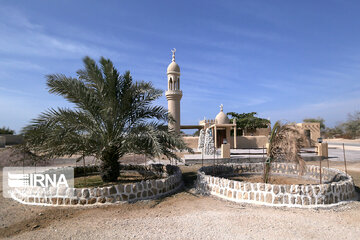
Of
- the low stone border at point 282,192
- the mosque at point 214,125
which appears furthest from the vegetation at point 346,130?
the low stone border at point 282,192

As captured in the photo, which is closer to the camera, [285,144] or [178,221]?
[178,221]

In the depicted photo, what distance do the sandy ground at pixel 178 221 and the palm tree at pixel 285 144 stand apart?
164cm

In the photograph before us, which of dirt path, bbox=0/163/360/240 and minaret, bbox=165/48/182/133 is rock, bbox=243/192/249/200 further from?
minaret, bbox=165/48/182/133

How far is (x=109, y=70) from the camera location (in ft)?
27.5

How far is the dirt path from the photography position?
493cm

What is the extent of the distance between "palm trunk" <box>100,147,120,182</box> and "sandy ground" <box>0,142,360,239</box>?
2.14 meters

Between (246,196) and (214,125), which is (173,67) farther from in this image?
(246,196)

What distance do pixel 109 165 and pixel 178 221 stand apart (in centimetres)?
401

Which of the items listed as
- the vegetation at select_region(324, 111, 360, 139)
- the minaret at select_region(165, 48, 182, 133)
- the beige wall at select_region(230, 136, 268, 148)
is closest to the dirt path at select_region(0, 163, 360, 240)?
the minaret at select_region(165, 48, 182, 133)

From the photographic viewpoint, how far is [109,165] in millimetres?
8648

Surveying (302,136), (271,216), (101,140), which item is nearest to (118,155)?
(101,140)

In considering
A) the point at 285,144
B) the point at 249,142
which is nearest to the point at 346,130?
the point at 249,142

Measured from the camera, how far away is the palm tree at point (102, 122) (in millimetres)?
7668

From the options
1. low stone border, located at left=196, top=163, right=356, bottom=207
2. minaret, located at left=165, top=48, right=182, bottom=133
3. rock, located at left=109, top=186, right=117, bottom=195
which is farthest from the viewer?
minaret, located at left=165, top=48, right=182, bottom=133
